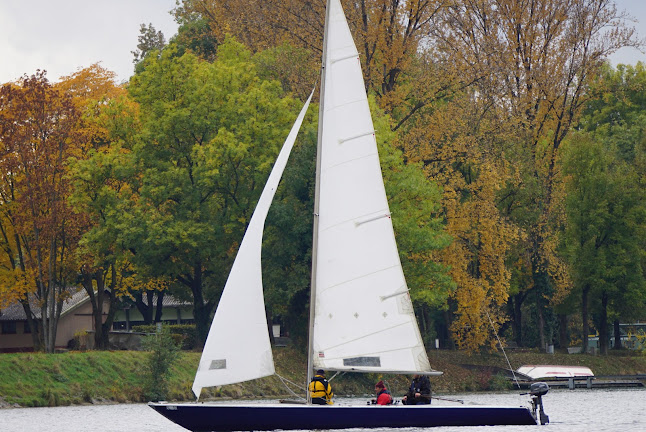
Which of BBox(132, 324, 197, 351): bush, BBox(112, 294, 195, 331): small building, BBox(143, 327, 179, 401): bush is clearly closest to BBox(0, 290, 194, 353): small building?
BBox(132, 324, 197, 351): bush

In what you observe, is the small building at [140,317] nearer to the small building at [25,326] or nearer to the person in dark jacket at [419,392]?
the small building at [25,326]

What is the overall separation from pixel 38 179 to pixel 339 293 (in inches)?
1237

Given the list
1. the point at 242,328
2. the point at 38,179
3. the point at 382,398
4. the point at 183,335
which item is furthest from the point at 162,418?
the point at 183,335

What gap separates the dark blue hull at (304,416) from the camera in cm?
2592

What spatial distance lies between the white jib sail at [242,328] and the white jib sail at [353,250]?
1118 millimetres

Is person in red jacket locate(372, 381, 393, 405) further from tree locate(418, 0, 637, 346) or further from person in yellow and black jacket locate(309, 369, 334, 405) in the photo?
tree locate(418, 0, 637, 346)

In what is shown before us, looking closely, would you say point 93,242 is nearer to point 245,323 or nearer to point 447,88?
point 447,88

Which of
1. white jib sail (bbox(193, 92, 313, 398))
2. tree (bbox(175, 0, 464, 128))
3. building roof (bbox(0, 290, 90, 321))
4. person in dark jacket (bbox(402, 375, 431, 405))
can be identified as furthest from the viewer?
building roof (bbox(0, 290, 90, 321))

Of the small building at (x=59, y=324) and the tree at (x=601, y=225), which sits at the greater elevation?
the tree at (x=601, y=225)

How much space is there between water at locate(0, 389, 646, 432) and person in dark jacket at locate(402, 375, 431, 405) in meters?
0.54

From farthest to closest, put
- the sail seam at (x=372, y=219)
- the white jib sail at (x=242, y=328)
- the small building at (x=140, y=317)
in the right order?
the small building at (x=140, y=317), the sail seam at (x=372, y=219), the white jib sail at (x=242, y=328)

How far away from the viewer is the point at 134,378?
1946 inches

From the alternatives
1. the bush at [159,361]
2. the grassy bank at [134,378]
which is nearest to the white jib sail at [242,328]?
the grassy bank at [134,378]

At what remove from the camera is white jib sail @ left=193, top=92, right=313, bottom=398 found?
25312 mm
